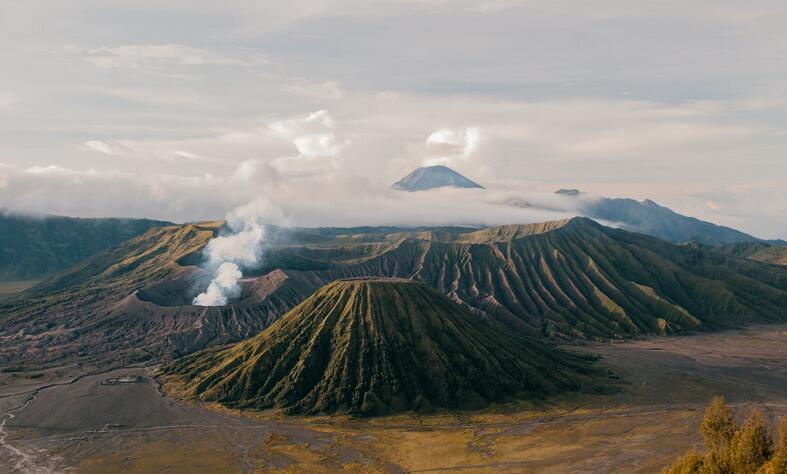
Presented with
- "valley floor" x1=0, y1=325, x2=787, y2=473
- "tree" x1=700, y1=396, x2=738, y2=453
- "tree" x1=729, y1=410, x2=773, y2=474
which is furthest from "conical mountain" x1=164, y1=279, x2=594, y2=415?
"tree" x1=729, y1=410, x2=773, y2=474

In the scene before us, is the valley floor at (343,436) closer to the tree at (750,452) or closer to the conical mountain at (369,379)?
the conical mountain at (369,379)

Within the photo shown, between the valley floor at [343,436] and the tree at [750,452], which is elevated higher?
the tree at [750,452]

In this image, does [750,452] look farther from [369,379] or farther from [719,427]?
[369,379]

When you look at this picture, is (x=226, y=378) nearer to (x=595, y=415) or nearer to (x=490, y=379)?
(x=490, y=379)

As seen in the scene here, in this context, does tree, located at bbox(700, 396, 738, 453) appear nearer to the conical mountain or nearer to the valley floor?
the valley floor

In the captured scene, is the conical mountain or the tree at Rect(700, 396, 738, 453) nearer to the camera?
the tree at Rect(700, 396, 738, 453)

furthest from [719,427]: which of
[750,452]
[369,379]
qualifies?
[369,379]

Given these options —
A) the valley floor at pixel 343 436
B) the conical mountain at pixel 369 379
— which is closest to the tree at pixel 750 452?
the valley floor at pixel 343 436

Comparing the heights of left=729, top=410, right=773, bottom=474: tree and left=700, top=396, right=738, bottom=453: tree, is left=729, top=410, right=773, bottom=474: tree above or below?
above

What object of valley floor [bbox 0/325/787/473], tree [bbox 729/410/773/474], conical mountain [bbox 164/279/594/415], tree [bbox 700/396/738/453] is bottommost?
valley floor [bbox 0/325/787/473]

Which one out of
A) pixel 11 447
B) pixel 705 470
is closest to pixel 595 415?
pixel 705 470
